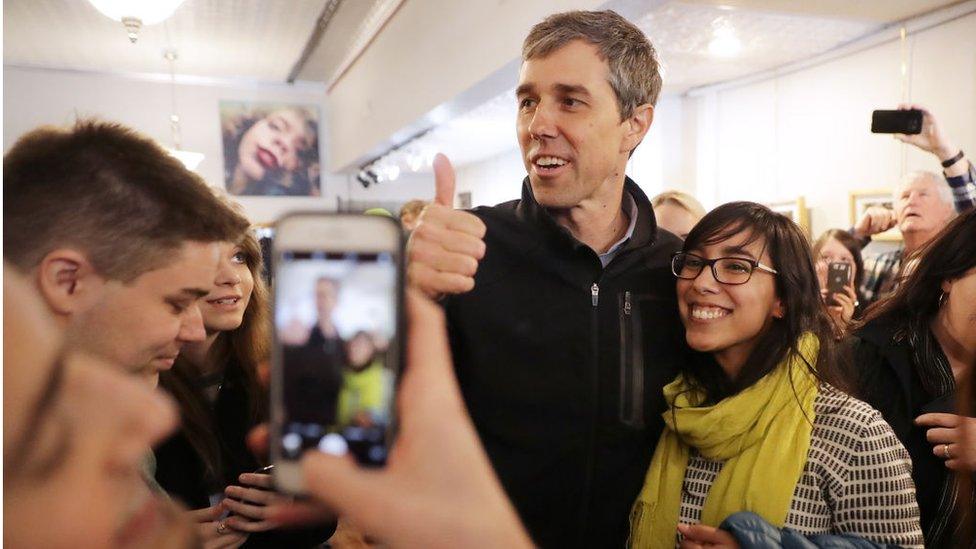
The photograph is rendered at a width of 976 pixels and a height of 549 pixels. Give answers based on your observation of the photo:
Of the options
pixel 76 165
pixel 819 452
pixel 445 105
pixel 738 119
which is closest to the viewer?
pixel 76 165

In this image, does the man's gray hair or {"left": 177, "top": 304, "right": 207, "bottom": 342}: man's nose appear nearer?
{"left": 177, "top": 304, "right": 207, "bottom": 342}: man's nose

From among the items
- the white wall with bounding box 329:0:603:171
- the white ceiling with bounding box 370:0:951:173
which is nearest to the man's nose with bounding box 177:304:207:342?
the white wall with bounding box 329:0:603:171

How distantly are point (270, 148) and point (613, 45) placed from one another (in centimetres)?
32

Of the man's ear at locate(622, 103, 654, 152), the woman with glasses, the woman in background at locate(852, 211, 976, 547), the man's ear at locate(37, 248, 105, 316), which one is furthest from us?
the woman in background at locate(852, 211, 976, 547)

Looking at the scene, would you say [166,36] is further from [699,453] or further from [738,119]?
[738,119]

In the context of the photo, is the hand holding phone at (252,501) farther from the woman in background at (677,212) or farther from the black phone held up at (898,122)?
the black phone held up at (898,122)

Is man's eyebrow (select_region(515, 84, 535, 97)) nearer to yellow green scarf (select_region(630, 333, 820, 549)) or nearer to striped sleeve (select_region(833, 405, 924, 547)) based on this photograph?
yellow green scarf (select_region(630, 333, 820, 549))

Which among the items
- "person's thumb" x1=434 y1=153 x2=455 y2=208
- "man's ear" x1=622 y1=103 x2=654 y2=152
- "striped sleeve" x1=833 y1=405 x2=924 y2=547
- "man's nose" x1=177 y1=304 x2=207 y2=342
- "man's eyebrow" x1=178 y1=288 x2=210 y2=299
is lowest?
"striped sleeve" x1=833 y1=405 x2=924 y2=547

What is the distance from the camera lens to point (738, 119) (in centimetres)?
351

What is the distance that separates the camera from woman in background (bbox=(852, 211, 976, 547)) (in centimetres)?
74

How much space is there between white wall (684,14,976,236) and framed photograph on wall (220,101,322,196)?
2.86 m

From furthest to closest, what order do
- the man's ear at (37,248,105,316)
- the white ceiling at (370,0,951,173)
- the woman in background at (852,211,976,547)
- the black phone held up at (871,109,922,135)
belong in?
the white ceiling at (370,0,951,173) → the black phone held up at (871,109,922,135) → the woman in background at (852,211,976,547) → the man's ear at (37,248,105,316)

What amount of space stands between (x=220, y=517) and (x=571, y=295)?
32cm

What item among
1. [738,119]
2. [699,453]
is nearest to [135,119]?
[699,453]
